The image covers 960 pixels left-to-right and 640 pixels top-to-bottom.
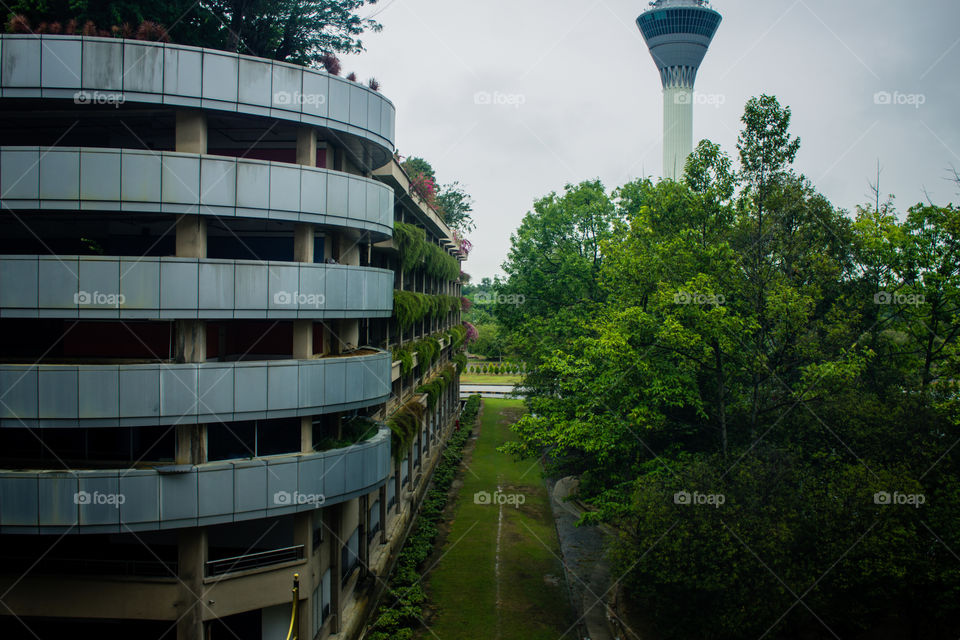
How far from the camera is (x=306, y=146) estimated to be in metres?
19.6

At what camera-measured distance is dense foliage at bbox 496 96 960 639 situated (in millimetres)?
18344

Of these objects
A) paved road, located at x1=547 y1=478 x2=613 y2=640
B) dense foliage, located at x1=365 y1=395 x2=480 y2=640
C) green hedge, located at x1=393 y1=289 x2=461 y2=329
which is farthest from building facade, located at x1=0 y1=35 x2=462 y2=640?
paved road, located at x1=547 y1=478 x2=613 y2=640

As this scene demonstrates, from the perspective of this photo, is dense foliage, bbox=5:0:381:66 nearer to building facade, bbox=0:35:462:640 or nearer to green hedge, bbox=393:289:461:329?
building facade, bbox=0:35:462:640

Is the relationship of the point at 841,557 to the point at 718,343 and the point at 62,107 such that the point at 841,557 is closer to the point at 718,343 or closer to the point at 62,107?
the point at 718,343

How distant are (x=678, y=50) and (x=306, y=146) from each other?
116769 mm

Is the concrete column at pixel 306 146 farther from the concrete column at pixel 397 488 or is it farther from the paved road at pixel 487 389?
the paved road at pixel 487 389

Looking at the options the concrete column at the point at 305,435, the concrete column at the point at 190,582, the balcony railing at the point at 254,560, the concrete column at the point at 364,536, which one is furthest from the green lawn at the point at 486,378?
the concrete column at the point at 190,582

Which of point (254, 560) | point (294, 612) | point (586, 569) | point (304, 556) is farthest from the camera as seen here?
point (586, 569)

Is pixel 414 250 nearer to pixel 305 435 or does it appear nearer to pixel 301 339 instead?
pixel 301 339

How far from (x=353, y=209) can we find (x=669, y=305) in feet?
38.2

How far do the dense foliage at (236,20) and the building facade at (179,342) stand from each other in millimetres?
3858

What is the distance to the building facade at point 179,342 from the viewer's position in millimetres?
16391

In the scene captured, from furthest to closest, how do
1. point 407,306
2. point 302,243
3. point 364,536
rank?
point 407,306
point 364,536
point 302,243

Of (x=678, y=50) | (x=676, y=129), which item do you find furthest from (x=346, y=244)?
(x=676, y=129)
